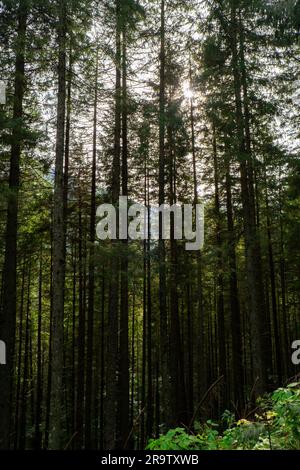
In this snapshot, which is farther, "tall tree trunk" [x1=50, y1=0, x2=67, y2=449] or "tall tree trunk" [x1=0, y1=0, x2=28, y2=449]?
"tall tree trunk" [x1=0, y1=0, x2=28, y2=449]

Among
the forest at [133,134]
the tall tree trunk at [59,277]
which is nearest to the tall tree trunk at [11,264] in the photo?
the forest at [133,134]

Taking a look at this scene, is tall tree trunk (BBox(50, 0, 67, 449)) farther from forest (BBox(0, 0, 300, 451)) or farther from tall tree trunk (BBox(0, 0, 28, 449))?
tall tree trunk (BBox(0, 0, 28, 449))

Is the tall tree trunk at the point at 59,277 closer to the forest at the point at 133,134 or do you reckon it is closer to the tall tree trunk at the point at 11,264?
the forest at the point at 133,134

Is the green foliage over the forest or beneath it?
beneath

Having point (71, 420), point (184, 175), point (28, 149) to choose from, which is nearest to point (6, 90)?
point (28, 149)

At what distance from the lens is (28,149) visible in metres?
14.8

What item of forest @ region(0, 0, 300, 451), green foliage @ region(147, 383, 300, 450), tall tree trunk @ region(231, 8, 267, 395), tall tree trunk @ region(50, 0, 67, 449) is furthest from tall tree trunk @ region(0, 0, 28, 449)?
green foliage @ region(147, 383, 300, 450)

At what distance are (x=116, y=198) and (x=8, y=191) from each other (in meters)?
4.94

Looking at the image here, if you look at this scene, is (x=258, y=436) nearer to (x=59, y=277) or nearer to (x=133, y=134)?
(x=59, y=277)

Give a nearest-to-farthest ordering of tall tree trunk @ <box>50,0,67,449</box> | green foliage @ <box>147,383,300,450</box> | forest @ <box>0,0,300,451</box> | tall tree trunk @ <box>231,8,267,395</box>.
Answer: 1. green foliage @ <box>147,383,300,450</box>
2. tall tree trunk @ <box>50,0,67,449</box>
3. forest @ <box>0,0,300,451</box>
4. tall tree trunk @ <box>231,8,267,395</box>

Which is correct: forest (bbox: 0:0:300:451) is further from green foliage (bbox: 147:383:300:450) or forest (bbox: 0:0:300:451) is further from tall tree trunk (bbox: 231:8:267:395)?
green foliage (bbox: 147:383:300:450)

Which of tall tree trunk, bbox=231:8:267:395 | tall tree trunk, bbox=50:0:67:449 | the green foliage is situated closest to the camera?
the green foliage

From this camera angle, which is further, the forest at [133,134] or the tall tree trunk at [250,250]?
the tall tree trunk at [250,250]
